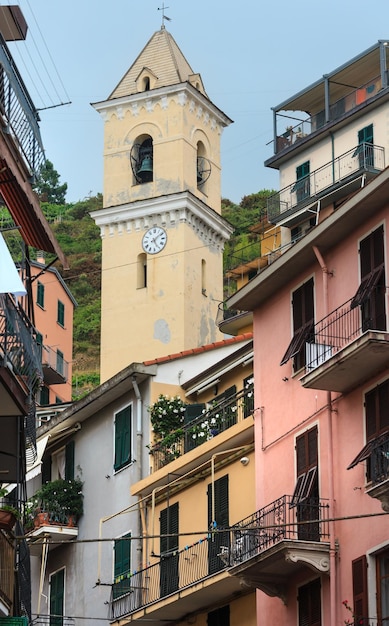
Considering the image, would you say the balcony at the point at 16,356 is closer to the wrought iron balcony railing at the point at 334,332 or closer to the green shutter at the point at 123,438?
the wrought iron balcony railing at the point at 334,332

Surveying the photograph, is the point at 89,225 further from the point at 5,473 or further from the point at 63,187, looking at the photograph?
the point at 5,473

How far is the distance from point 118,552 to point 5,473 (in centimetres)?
1321

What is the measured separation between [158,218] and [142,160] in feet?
10.7

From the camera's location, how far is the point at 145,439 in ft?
123

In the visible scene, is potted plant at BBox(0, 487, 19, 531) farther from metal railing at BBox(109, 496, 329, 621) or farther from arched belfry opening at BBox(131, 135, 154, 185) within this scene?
arched belfry opening at BBox(131, 135, 154, 185)

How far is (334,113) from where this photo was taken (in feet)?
156

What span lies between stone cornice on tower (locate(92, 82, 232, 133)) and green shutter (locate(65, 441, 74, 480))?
93.7 feet

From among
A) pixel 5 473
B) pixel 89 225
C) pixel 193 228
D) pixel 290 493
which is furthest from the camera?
pixel 89 225

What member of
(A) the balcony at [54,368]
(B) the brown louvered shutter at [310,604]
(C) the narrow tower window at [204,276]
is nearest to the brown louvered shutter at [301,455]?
(B) the brown louvered shutter at [310,604]

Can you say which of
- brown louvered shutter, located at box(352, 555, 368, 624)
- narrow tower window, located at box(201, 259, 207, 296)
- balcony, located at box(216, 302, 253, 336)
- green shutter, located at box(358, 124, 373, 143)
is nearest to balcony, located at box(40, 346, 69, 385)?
narrow tower window, located at box(201, 259, 207, 296)

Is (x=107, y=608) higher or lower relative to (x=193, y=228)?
lower

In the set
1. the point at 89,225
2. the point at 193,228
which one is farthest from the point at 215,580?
the point at 89,225

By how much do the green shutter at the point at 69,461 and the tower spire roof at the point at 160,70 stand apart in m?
28.9

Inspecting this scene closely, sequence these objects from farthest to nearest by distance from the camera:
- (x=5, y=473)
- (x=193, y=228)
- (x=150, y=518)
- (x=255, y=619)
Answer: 1. (x=193, y=228)
2. (x=150, y=518)
3. (x=255, y=619)
4. (x=5, y=473)
